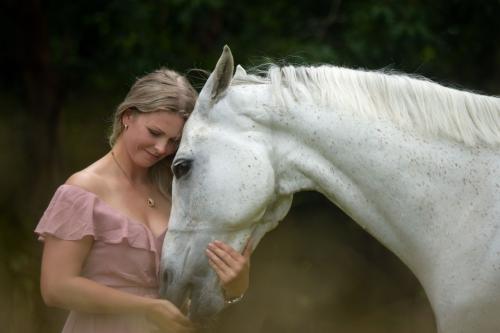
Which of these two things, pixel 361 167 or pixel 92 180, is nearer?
pixel 361 167

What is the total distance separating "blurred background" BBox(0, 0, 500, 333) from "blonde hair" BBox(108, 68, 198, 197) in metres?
2.55

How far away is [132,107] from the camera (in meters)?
2.84

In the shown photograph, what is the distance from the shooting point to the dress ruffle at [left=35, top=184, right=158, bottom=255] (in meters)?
2.65

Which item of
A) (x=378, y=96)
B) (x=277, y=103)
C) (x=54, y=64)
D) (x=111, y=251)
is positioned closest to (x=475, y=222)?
(x=378, y=96)

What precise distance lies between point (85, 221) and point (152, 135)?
1.26 feet

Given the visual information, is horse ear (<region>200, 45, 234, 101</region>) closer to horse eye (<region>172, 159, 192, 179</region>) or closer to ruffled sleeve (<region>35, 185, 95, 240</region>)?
horse eye (<region>172, 159, 192, 179</region>)

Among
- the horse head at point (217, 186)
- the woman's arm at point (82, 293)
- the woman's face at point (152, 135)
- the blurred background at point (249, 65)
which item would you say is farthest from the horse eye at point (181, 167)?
the blurred background at point (249, 65)

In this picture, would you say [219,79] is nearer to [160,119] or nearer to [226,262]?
[160,119]

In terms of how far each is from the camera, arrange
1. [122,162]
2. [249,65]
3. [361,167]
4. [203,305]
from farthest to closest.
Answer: [249,65], [122,162], [203,305], [361,167]

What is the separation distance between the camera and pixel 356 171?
2.54 metres

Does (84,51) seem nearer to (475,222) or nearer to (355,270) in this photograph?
(355,270)

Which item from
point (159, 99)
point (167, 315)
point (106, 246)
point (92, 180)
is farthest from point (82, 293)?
point (159, 99)

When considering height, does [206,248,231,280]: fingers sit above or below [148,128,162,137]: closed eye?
below

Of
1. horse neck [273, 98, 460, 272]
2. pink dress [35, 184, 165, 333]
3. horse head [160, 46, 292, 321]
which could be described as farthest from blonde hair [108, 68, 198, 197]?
horse neck [273, 98, 460, 272]
